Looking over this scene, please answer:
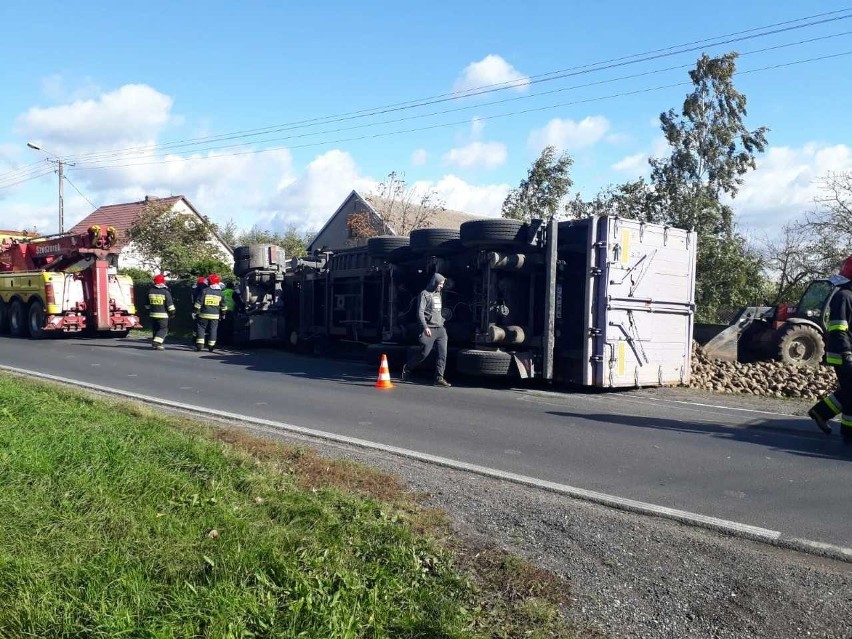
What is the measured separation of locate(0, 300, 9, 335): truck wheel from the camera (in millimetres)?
21062

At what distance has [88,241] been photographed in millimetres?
19562

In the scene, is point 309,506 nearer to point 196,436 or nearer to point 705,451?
point 196,436

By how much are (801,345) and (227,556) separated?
13.8 metres

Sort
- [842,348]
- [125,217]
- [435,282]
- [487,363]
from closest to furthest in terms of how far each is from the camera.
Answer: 1. [842,348]
2. [487,363]
3. [435,282]
4. [125,217]

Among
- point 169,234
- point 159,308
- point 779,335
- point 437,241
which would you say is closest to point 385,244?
point 437,241

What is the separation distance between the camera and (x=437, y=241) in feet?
39.9

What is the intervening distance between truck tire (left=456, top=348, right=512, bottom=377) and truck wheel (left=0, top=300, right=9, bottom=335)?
15.8 m

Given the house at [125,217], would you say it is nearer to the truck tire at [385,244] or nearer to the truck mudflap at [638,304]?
the truck tire at [385,244]

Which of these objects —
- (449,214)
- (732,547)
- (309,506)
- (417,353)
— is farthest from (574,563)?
(449,214)

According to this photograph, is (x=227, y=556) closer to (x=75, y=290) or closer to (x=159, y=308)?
(x=159, y=308)

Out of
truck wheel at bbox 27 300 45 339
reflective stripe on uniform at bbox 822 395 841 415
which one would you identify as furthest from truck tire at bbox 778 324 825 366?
truck wheel at bbox 27 300 45 339

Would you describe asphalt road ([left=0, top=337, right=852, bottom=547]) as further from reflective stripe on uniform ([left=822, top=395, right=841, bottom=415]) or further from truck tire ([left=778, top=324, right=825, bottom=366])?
truck tire ([left=778, top=324, right=825, bottom=366])

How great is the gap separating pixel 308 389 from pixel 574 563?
7.11 meters

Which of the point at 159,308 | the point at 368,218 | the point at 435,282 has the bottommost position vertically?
the point at 159,308
